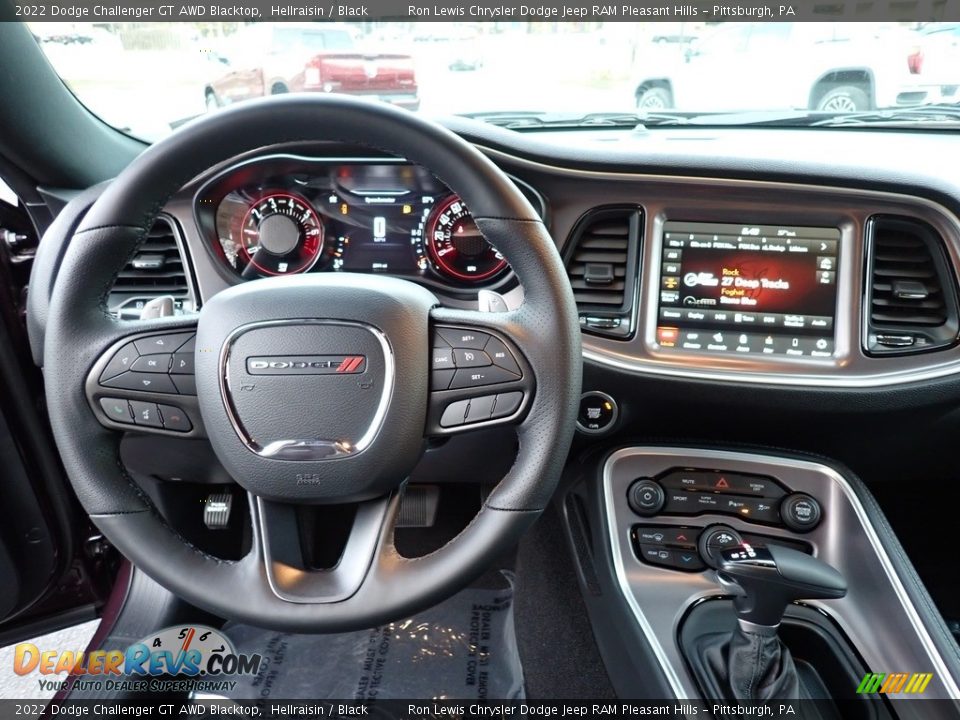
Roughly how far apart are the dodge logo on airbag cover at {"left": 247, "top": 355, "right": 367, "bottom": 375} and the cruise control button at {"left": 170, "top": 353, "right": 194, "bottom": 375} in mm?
91

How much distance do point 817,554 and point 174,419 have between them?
53.2 inches

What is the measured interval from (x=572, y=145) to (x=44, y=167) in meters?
1.07

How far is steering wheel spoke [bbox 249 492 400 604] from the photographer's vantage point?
3.09 ft

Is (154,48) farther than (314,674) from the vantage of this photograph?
No

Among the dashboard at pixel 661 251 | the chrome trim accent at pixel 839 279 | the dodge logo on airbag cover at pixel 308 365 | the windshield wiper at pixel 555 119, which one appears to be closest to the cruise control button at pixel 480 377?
the dodge logo on airbag cover at pixel 308 365

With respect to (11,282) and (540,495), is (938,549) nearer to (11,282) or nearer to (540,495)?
(540,495)

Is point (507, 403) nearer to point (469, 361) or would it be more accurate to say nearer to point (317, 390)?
point (469, 361)

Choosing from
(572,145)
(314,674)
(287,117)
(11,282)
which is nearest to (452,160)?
(287,117)

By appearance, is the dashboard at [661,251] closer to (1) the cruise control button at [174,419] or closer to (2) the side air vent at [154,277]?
(2) the side air vent at [154,277]

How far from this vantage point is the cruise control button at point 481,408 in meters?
0.96

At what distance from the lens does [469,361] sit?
0.96m

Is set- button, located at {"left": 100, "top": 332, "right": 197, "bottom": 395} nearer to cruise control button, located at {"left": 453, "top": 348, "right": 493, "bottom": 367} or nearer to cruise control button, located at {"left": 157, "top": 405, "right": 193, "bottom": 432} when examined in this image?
cruise control button, located at {"left": 157, "top": 405, "right": 193, "bottom": 432}

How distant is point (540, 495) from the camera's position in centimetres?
94

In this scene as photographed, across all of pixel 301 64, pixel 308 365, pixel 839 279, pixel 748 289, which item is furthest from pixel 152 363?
pixel 839 279
